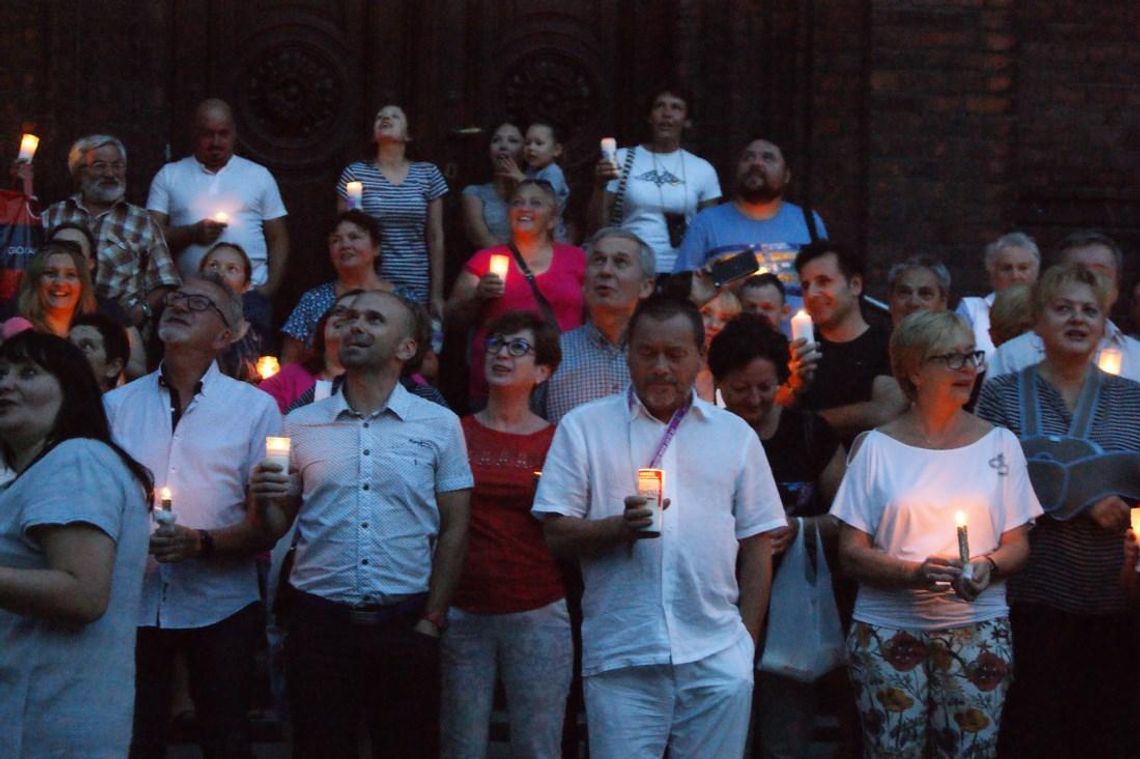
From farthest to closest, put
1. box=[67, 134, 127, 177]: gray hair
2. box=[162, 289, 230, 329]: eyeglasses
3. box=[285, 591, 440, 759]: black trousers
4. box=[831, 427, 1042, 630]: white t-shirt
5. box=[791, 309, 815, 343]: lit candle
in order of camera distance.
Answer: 1. box=[67, 134, 127, 177]: gray hair
2. box=[791, 309, 815, 343]: lit candle
3. box=[162, 289, 230, 329]: eyeglasses
4. box=[831, 427, 1042, 630]: white t-shirt
5. box=[285, 591, 440, 759]: black trousers

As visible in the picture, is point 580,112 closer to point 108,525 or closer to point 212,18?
point 212,18

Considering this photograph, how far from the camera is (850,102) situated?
→ 1133cm

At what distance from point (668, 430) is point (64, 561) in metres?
1.81

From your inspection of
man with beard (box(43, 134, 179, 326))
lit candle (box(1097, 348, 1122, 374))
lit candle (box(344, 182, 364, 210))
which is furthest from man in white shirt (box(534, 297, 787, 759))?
man with beard (box(43, 134, 179, 326))

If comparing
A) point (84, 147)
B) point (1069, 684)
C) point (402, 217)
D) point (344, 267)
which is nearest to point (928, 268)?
point (1069, 684)

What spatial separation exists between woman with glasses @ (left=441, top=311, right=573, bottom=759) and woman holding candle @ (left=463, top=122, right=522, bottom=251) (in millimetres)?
3188

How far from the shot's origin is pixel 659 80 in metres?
11.8

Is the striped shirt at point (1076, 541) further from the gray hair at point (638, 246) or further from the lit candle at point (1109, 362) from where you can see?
the gray hair at point (638, 246)

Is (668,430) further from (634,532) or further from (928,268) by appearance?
(928,268)

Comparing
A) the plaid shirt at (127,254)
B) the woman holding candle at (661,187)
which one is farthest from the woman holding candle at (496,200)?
the plaid shirt at (127,254)

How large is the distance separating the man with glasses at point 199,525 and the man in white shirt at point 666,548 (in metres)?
1.29

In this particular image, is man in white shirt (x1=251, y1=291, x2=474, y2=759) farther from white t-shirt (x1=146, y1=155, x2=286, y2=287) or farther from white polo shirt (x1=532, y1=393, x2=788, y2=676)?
white t-shirt (x1=146, y1=155, x2=286, y2=287)

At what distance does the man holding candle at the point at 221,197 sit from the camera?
10250 millimetres

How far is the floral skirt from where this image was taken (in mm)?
6418
